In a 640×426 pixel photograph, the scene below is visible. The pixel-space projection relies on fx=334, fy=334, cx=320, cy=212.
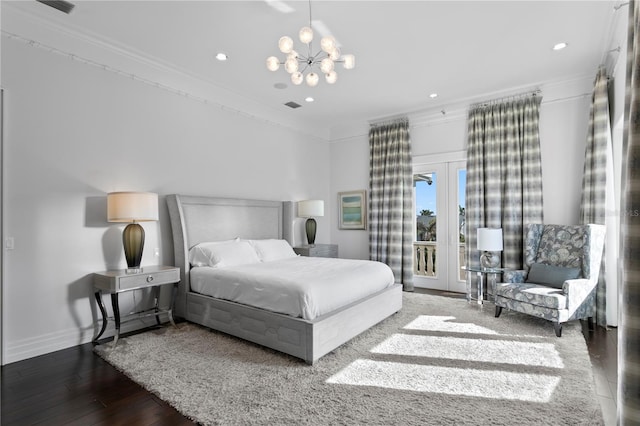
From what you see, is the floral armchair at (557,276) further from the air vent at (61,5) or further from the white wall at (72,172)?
the air vent at (61,5)

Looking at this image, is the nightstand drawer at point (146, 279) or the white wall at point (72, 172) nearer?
the white wall at point (72, 172)

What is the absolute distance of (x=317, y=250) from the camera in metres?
5.71

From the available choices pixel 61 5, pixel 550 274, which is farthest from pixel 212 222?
pixel 550 274

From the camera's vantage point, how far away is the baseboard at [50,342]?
2914 millimetres

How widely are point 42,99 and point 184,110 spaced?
149cm

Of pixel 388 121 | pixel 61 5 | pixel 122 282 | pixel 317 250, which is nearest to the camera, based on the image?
pixel 61 5

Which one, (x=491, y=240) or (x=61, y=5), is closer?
(x=61, y=5)

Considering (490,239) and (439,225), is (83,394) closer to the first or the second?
(490,239)

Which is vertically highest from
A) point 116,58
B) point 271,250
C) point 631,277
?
point 116,58

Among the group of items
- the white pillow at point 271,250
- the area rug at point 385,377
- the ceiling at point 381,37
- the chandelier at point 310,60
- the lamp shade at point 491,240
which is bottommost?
the area rug at point 385,377

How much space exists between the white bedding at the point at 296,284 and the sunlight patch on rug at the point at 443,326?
1.74ft

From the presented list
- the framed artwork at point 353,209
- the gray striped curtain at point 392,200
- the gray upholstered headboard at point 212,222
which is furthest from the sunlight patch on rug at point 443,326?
the framed artwork at point 353,209

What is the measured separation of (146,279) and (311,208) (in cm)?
299

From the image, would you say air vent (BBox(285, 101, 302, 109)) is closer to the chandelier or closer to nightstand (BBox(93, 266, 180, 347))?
the chandelier
